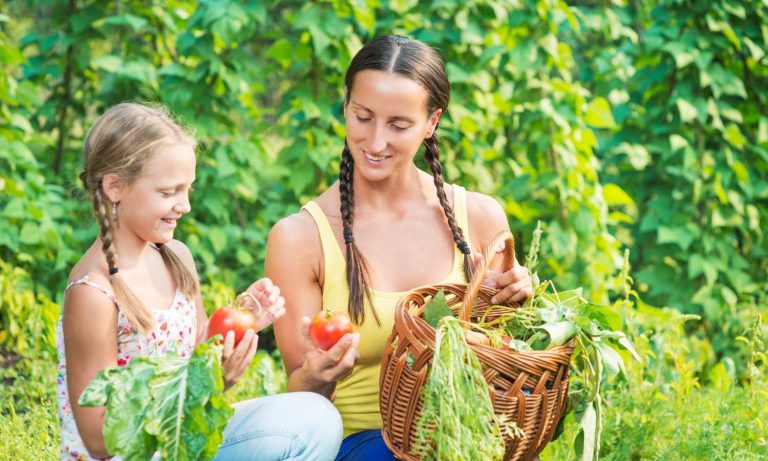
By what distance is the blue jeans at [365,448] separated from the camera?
7.82ft

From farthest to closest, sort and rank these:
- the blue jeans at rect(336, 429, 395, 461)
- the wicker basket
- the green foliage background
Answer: the green foliage background < the blue jeans at rect(336, 429, 395, 461) < the wicker basket

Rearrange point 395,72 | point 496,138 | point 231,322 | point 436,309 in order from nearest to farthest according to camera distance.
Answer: point 231,322 < point 436,309 < point 395,72 < point 496,138

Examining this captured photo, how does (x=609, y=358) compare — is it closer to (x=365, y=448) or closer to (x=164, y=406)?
(x=365, y=448)

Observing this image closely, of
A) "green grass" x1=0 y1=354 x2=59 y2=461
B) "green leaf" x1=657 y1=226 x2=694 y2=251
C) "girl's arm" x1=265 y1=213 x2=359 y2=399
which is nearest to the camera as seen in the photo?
"girl's arm" x1=265 y1=213 x2=359 y2=399

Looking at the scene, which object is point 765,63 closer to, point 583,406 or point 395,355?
point 583,406

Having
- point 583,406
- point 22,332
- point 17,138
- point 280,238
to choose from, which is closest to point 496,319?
point 583,406

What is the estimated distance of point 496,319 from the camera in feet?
7.96


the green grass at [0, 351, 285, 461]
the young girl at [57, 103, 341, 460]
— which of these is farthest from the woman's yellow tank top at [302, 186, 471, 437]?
the green grass at [0, 351, 285, 461]

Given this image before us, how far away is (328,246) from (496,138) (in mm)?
2213

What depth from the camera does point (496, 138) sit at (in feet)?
15.4

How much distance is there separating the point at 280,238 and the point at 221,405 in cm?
76

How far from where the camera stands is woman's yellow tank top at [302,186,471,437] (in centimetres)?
259

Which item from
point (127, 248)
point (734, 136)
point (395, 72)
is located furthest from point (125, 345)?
point (734, 136)

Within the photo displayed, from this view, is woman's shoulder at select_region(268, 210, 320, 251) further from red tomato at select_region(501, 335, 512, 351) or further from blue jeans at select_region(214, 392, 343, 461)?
red tomato at select_region(501, 335, 512, 351)
